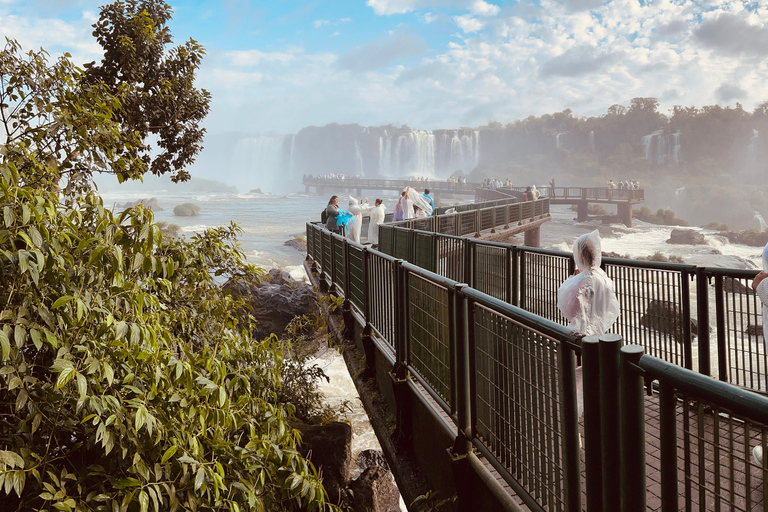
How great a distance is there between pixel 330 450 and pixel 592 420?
4.98 meters

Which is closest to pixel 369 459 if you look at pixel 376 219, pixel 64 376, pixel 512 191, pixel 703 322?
pixel 703 322

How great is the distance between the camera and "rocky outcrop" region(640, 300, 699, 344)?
4.47 meters

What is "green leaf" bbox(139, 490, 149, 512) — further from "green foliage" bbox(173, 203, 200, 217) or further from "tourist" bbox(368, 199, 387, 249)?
"green foliage" bbox(173, 203, 200, 217)

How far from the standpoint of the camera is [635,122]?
10594cm

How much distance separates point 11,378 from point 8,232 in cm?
65

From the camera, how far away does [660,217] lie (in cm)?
6122

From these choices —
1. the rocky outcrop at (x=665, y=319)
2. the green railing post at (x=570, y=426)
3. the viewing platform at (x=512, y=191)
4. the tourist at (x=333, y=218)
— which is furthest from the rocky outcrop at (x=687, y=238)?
the green railing post at (x=570, y=426)

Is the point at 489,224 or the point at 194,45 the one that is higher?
the point at 194,45

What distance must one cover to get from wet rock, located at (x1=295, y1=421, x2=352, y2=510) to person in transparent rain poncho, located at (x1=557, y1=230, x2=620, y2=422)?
3191mm

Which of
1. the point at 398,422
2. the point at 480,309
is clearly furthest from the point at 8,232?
the point at 398,422

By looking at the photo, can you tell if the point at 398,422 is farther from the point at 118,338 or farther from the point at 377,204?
the point at 377,204

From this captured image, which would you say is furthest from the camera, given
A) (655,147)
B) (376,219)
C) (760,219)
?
(655,147)

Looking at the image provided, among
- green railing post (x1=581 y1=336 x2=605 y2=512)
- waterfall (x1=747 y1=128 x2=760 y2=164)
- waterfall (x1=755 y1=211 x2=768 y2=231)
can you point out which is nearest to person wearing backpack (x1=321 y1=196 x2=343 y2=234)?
green railing post (x1=581 y1=336 x2=605 y2=512)

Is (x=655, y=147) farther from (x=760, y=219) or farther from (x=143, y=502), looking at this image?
(x=143, y=502)
